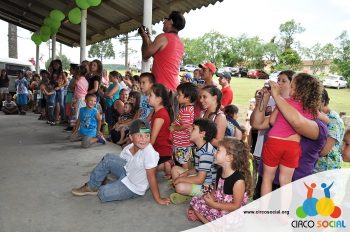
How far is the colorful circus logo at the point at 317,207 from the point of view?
271 centimetres

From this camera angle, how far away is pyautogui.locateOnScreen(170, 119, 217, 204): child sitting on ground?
3152 millimetres

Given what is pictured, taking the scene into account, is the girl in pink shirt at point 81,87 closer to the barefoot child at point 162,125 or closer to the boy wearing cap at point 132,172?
the barefoot child at point 162,125

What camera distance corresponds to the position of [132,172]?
10.6 feet

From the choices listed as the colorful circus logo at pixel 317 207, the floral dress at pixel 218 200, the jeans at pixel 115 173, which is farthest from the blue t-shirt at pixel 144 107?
the colorful circus logo at pixel 317 207

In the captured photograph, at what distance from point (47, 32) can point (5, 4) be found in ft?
13.1

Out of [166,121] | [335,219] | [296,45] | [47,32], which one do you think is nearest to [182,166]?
[166,121]

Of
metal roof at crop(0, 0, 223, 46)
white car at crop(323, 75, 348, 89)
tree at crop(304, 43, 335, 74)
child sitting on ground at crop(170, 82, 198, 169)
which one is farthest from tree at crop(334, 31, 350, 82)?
child sitting on ground at crop(170, 82, 198, 169)

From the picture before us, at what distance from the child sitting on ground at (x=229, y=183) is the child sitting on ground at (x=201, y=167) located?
42 cm

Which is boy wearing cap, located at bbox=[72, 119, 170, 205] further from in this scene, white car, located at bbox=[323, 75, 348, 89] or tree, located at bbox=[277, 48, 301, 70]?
tree, located at bbox=[277, 48, 301, 70]

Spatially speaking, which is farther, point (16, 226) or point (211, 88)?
point (211, 88)

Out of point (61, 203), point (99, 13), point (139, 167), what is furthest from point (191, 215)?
point (99, 13)

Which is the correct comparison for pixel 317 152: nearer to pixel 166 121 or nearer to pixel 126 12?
pixel 166 121

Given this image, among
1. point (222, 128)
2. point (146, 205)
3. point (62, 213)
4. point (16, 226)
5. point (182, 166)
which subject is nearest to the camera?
point (16, 226)

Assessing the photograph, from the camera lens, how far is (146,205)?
3156mm
